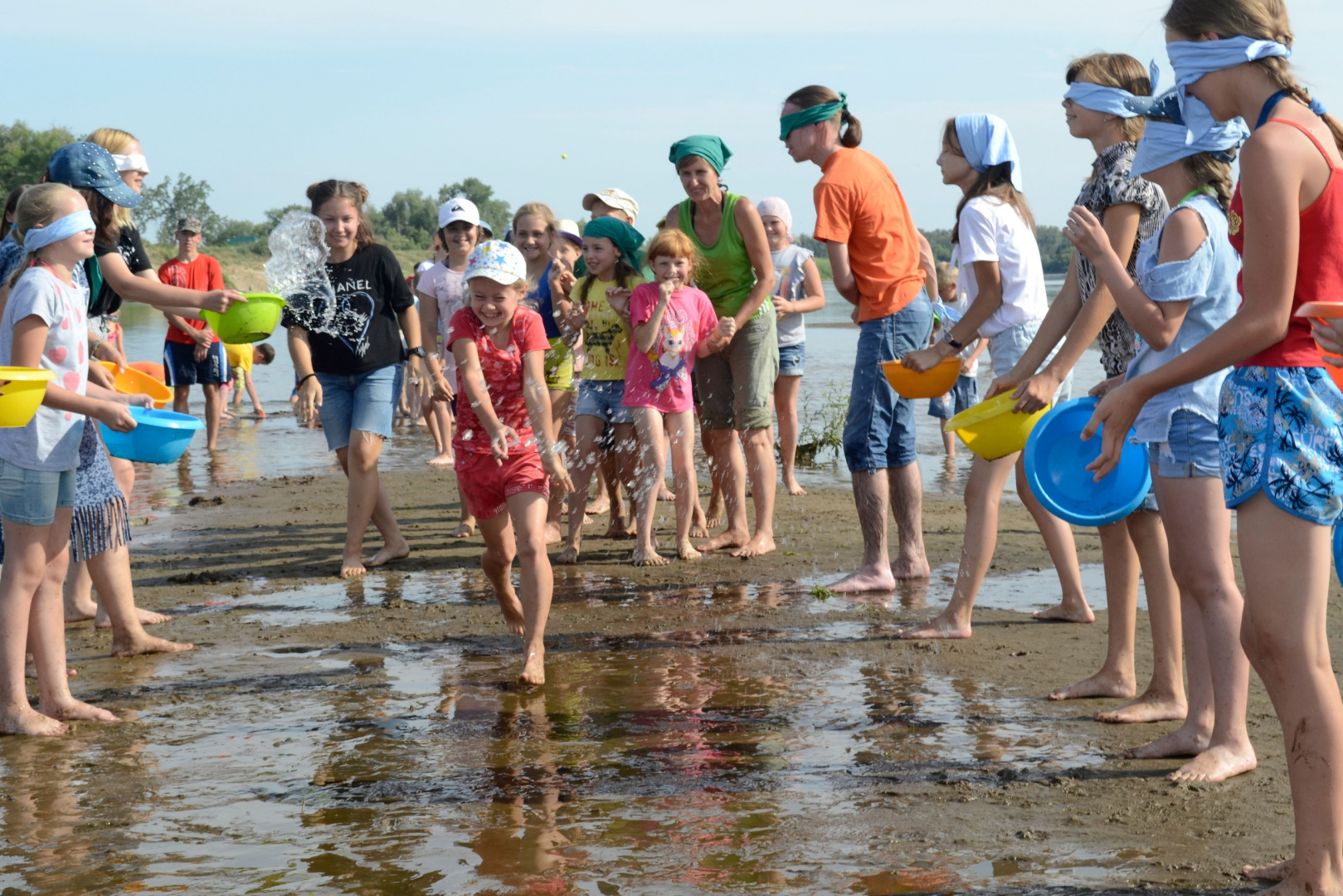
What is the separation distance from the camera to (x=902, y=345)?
646 cm

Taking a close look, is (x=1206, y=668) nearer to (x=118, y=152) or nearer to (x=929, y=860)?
(x=929, y=860)

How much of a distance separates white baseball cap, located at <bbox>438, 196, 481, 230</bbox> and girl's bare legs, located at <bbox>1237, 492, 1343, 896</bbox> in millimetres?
6543

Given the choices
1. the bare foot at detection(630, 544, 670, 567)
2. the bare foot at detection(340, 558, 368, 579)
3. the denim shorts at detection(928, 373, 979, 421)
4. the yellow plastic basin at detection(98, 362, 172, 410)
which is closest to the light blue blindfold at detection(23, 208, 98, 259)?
the yellow plastic basin at detection(98, 362, 172, 410)

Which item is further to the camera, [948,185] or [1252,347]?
[948,185]

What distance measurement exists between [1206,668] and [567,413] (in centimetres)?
529

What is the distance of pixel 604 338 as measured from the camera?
24.8 feet

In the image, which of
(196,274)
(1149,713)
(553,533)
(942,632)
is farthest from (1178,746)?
(196,274)

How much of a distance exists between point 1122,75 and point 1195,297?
3.67 feet

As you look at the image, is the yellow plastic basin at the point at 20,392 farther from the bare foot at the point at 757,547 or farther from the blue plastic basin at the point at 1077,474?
the bare foot at the point at 757,547

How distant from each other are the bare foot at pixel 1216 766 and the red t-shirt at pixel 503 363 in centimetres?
289

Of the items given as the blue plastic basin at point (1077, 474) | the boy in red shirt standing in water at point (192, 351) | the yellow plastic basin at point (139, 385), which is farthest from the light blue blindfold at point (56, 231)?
the boy in red shirt standing in water at point (192, 351)

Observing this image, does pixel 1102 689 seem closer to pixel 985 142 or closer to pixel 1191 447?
pixel 1191 447

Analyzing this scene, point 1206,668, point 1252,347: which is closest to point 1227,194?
point 1252,347

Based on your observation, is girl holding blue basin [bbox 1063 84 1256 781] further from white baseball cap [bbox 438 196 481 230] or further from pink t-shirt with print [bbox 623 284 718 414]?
white baseball cap [bbox 438 196 481 230]
